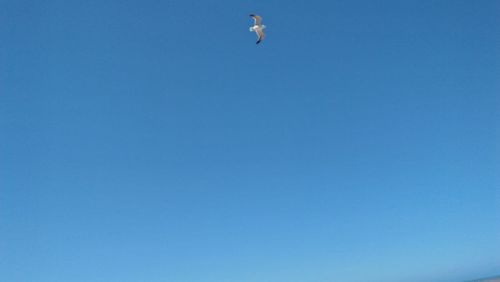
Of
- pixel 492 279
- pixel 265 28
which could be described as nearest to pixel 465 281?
pixel 492 279

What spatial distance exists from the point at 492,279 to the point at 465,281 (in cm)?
41

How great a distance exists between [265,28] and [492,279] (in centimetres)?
516

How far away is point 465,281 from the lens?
6.66 metres

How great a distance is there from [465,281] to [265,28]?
16.2ft

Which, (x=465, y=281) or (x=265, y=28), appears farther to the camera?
(x=465, y=281)

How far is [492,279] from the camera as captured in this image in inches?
261

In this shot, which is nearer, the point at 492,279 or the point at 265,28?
the point at 265,28

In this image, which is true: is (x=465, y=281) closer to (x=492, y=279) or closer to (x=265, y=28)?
(x=492, y=279)

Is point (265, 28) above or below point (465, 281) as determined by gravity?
above

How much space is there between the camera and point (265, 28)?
244 inches

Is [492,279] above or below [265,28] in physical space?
below
